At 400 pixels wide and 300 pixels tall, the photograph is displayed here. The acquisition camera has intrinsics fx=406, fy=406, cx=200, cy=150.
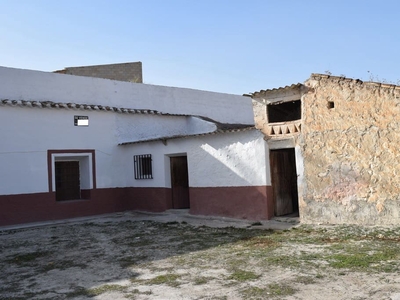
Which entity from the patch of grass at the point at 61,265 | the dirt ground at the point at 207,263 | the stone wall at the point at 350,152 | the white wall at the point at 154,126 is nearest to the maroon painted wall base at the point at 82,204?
the dirt ground at the point at 207,263

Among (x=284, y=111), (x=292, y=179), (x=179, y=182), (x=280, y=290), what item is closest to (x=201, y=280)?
(x=280, y=290)

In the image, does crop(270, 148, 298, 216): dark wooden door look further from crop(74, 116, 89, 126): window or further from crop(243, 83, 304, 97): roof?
crop(74, 116, 89, 126): window

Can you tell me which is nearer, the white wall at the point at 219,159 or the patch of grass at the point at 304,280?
the patch of grass at the point at 304,280

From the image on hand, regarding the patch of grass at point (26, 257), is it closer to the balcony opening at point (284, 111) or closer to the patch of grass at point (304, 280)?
the patch of grass at point (304, 280)

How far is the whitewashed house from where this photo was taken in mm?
12023

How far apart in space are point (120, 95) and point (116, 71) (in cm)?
586

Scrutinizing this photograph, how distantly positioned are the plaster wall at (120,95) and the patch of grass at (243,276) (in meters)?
10.5

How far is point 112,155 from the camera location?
605 inches

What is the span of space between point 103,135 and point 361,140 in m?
9.22

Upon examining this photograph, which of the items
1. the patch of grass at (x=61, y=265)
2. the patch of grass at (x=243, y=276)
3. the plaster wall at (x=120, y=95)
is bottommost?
the patch of grass at (x=243, y=276)

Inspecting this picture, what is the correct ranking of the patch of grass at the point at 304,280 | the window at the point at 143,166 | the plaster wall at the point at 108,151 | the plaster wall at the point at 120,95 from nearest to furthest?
the patch of grass at the point at 304,280 < the plaster wall at the point at 108,151 < the plaster wall at the point at 120,95 < the window at the point at 143,166

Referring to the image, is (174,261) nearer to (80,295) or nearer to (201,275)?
(201,275)

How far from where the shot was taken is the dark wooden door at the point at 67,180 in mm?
15141

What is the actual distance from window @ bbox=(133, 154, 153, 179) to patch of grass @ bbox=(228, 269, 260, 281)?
8.96m
